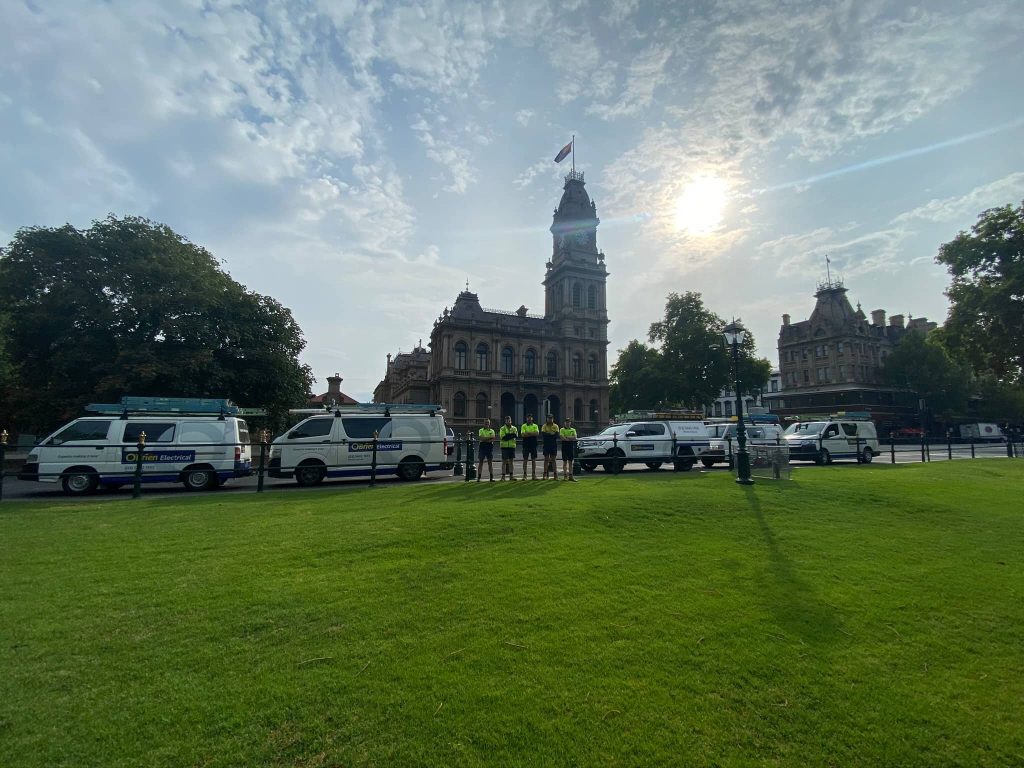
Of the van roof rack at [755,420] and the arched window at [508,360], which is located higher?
the arched window at [508,360]

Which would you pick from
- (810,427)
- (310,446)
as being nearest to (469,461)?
(310,446)

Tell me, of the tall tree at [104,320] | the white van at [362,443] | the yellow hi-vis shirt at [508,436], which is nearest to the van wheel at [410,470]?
the white van at [362,443]

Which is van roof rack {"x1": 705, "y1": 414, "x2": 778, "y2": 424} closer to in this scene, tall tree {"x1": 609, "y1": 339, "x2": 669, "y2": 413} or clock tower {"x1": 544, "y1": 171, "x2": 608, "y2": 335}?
tall tree {"x1": 609, "y1": 339, "x2": 669, "y2": 413}

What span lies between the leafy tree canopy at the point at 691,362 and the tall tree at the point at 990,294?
18.7 meters

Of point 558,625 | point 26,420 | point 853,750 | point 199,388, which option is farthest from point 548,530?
point 26,420

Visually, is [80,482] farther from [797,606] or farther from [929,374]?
[929,374]

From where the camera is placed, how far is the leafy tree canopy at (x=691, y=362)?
4722 cm

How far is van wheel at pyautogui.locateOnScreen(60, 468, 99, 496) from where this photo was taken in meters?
13.1

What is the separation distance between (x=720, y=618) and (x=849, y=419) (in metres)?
25.3

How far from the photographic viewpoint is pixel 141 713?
2.95 m

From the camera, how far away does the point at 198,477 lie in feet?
46.9

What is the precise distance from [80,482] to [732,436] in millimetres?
21842

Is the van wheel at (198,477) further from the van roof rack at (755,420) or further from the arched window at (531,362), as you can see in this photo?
the arched window at (531,362)

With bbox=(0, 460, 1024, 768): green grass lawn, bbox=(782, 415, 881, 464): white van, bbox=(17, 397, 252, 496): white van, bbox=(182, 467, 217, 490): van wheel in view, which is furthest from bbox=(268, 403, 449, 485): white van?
bbox=(782, 415, 881, 464): white van
